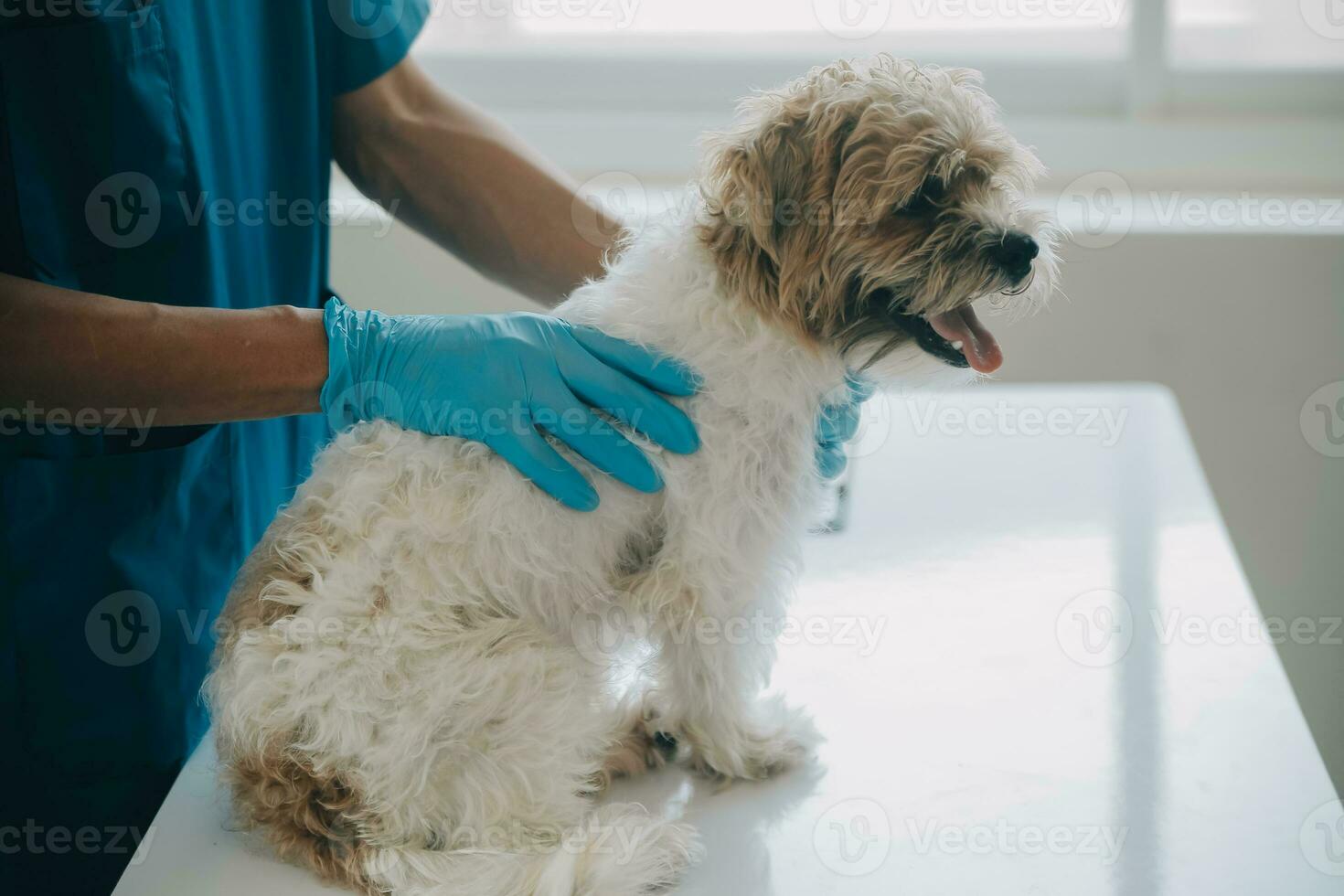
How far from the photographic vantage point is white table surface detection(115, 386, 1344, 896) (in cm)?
115

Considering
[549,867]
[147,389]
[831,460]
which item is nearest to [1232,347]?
[831,460]

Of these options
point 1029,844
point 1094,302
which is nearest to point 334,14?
point 1029,844

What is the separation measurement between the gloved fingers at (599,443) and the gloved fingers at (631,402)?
21 millimetres

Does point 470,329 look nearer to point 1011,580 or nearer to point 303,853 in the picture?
point 303,853

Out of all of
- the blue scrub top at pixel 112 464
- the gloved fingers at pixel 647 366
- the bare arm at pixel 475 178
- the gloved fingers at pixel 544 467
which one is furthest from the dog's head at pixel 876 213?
the blue scrub top at pixel 112 464

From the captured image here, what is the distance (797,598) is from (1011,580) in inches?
12.5

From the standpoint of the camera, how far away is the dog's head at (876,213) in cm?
119

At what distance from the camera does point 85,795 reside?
54.3 inches

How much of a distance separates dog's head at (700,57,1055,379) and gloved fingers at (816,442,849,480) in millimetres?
184

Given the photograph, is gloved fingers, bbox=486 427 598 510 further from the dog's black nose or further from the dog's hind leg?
the dog's black nose

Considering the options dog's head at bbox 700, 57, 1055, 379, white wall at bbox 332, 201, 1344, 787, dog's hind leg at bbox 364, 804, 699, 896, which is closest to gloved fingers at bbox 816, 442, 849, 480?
dog's head at bbox 700, 57, 1055, 379

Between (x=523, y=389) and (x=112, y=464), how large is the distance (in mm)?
483

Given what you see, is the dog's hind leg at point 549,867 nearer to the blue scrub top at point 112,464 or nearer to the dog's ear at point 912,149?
the blue scrub top at point 112,464

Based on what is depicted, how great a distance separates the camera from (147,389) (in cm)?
124
